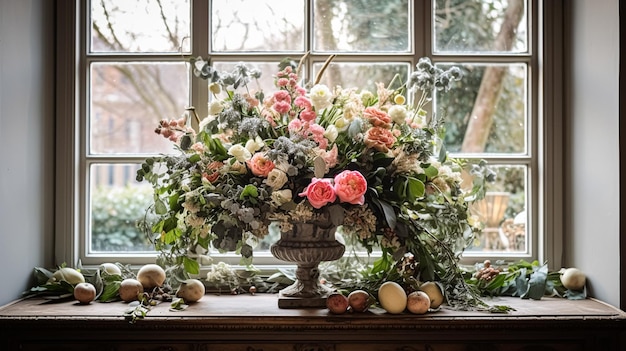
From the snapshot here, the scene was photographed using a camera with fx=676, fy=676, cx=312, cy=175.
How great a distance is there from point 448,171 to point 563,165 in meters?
0.60

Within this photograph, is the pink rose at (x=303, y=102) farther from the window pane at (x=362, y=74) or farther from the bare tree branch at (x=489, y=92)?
the bare tree branch at (x=489, y=92)

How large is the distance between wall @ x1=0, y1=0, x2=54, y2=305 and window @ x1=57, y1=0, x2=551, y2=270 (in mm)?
161

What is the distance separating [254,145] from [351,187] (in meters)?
0.33

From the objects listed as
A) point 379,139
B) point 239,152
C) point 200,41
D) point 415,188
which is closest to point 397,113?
point 379,139

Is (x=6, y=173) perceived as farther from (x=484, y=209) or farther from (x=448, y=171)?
(x=484, y=209)

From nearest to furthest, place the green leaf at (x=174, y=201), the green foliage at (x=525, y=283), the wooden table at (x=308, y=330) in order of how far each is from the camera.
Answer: the wooden table at (x=308, y=330)
the green leaf at (x=174, y=201)
the green foliage at (x=525, y=283)

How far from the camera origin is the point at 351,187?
1938 millimetres

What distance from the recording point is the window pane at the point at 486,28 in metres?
2.62

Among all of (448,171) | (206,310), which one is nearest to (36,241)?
(206,310)

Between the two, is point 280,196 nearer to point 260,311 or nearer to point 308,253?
point 308,253

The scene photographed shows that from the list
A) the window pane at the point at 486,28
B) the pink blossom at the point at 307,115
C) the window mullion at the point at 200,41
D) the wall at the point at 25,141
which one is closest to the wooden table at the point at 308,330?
the wall at the point at 25,141

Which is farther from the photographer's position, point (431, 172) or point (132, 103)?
point (132, 103)

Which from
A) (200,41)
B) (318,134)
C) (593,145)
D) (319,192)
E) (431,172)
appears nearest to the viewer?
(319,192)

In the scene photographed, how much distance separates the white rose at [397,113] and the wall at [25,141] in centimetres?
124
